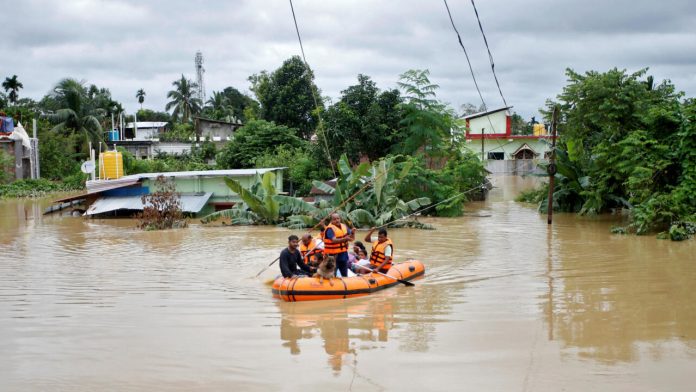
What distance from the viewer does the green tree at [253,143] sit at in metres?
39.1

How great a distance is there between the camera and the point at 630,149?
67.7ft

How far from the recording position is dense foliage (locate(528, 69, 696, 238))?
65.0 feet

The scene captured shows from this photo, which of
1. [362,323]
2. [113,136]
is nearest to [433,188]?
[362,323]

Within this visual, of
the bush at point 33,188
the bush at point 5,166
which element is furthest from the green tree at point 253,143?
the bush at point 5,166

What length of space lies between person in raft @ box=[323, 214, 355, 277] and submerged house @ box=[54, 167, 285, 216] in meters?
15.7

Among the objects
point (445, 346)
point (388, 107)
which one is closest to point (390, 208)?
point (388, 107)

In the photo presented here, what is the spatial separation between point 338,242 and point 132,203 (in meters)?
17.8

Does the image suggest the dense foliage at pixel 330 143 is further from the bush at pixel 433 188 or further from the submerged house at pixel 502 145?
the submerged house at pixel 502 145

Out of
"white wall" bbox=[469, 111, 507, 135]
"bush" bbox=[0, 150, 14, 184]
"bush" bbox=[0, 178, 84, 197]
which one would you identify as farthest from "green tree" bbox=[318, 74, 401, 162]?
"white wall" bbox=[469, 111, 507, 135]

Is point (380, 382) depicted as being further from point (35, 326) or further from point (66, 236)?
point (66, 236)

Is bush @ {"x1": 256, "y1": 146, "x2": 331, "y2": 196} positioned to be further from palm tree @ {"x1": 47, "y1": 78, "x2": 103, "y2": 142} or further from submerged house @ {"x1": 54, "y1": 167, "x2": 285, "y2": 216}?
palm tree @ {"x1": 47, "y1": 78, "x2": 103, "y2": 142}

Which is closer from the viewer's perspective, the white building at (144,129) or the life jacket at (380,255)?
the life jacket at (380,255)

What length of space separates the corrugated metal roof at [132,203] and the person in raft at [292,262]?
15.5m

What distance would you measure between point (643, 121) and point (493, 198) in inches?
637
